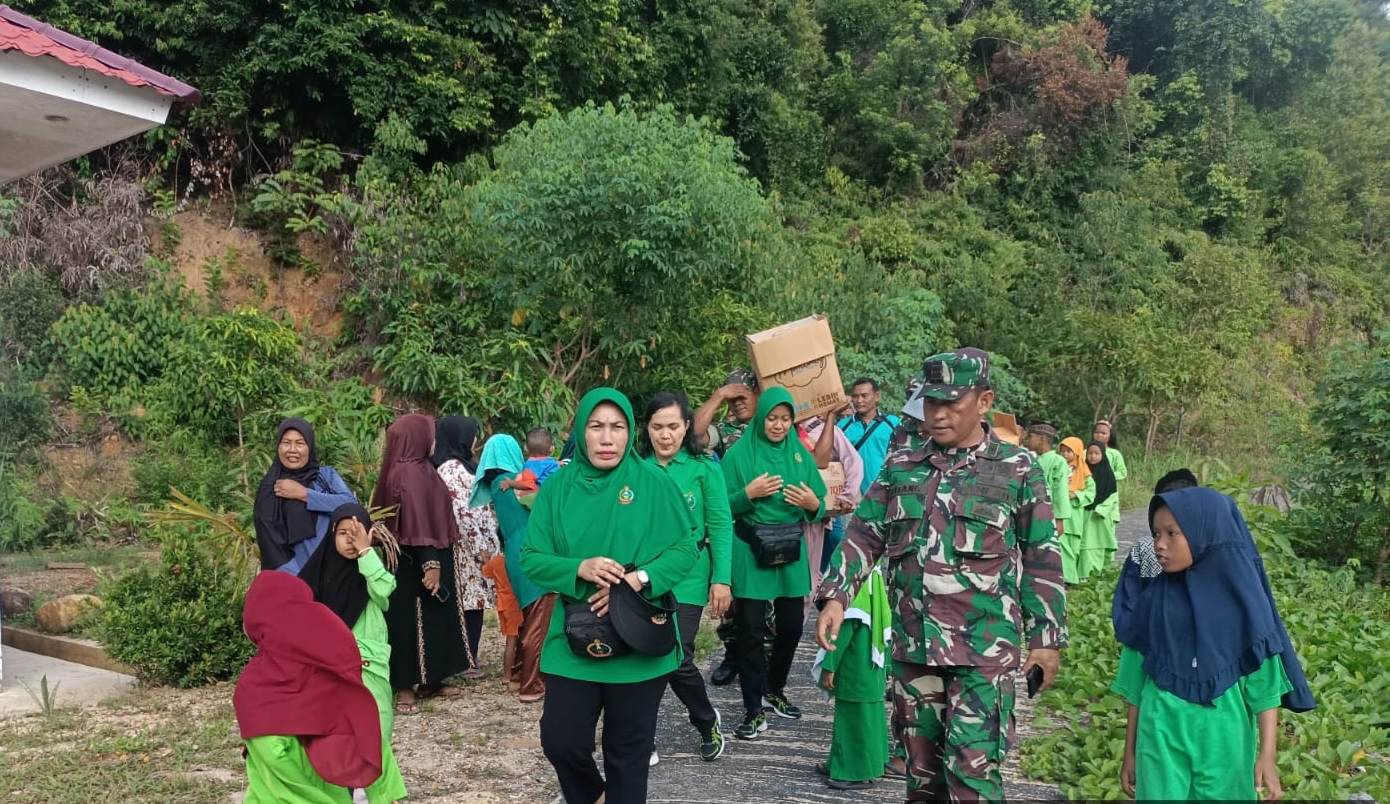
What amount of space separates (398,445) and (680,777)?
2556 millimetres

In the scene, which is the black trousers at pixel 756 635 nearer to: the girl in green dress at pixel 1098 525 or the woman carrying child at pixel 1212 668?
the woman carrying child at pixel 1212 668

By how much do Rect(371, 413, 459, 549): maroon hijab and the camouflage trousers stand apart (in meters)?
3.17

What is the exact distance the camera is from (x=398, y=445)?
6.21 metres

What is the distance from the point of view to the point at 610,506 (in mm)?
3861

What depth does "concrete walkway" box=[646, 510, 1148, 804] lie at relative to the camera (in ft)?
15.6

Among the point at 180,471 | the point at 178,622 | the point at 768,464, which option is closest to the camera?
the point at 768,464

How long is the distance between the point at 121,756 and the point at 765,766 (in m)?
3.16

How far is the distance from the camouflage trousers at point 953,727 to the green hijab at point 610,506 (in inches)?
40.3

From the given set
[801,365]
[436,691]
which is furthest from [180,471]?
[801,365]

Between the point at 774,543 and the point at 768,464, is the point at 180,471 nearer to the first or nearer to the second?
the point at 768,464

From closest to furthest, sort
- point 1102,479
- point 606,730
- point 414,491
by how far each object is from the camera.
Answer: point 606,730, point 414,491, point 1102,479

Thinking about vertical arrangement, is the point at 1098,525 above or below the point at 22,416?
below

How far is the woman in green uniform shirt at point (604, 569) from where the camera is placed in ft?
12.3

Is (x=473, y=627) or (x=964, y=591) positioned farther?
(x=473, y=627)
